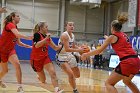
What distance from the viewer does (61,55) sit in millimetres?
6980

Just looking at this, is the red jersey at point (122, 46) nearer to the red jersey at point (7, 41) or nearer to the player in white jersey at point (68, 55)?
the player in white jersey at point (68, 55)

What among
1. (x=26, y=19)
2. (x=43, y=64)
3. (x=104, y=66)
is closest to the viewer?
(x=43, y=64)

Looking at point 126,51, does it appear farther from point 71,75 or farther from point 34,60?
point 34,60

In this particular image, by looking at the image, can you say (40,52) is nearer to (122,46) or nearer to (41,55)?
(41,55)

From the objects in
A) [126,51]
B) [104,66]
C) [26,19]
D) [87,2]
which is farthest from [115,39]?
[26,19]

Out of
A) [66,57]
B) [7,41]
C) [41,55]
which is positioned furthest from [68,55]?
[7,41]

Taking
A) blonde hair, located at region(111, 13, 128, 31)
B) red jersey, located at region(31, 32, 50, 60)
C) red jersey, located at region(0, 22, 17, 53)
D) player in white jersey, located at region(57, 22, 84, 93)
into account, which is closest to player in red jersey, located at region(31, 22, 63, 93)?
red jersey, located at region(31, 32, 50, 60)

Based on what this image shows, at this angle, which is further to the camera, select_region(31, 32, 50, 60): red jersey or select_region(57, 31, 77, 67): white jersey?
select_region(57, 31, 77, 67): white jersey

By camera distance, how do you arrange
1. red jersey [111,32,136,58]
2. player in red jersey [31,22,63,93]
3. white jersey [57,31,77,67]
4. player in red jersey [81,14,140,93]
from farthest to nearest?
white jersey [57,31,77,67]
player in red jersey [31,22,63,93]
red jersey [111,32,136,58]
player in red jersey [81,14,140,93]

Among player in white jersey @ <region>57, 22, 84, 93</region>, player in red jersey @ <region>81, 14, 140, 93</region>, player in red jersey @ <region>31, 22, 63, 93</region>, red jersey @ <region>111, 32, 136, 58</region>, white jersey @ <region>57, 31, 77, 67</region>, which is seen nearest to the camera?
player in red jersey @ <region>81, 14, 140, 93</region>

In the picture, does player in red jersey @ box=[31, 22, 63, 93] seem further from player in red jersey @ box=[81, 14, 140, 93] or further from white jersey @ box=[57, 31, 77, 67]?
player in red jersey @ box=[81, 14, 140, 93]

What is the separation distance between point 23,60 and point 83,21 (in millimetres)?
7322

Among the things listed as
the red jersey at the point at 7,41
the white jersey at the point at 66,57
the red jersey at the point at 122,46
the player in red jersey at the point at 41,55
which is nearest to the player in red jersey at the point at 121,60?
the red jersey at the point at 122,46

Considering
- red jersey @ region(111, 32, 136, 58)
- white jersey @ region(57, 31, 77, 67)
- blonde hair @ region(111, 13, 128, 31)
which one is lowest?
white jersey @ region(57, 31, 77, 67)
